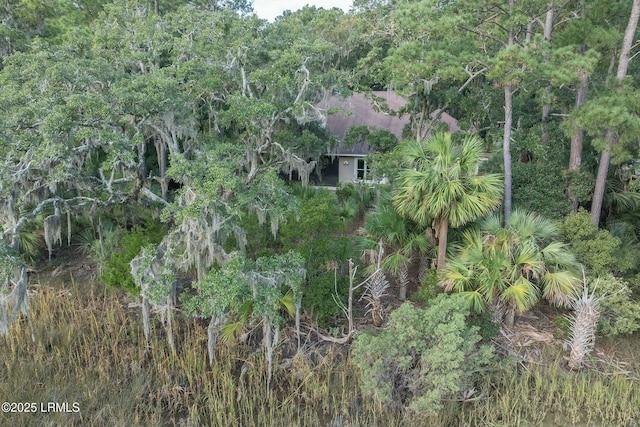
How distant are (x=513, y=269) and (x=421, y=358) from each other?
2792 mm

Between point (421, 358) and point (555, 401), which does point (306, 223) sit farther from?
point (555, 401)

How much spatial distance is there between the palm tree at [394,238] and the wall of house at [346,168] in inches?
412

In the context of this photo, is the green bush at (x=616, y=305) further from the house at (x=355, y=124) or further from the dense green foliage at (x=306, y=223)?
the house at (x=355, y=124)

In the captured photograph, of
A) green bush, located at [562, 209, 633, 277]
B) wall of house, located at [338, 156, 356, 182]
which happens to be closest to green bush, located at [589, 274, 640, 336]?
green bush, located at [562, 209, 633, 277]

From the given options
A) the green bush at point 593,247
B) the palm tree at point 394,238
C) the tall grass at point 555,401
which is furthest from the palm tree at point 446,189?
the tall grass at point 555,401

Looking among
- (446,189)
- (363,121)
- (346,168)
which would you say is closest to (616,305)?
(446,189)

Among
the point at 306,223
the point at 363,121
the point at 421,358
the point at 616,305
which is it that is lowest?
the point at 421,358

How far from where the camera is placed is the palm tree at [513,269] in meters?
8.30

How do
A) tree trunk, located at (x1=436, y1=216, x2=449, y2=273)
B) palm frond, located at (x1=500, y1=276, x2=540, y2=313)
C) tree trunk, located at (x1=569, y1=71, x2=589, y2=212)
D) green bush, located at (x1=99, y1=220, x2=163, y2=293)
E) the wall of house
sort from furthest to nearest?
the wall of house, tree trunk, located at (x1=569, y1=71, x2=589, y2=212), green bush, located at (x1=99, y1=220, x2=163, y2=293), tree trunk, located at (x1=436, y1=216, x2=449, y2=273), palm frond, located at (x1=500, y1=276, x2=540, y2=313)

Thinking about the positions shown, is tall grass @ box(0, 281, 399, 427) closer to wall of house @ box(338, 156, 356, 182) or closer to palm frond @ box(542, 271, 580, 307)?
palm frond @ box(542, 271, 580, 307)

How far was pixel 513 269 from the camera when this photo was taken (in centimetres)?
837

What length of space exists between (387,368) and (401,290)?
333 centimetres

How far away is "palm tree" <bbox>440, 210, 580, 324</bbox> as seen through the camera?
8.30 metres

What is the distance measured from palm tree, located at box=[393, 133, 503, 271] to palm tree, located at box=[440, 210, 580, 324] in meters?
0.60
